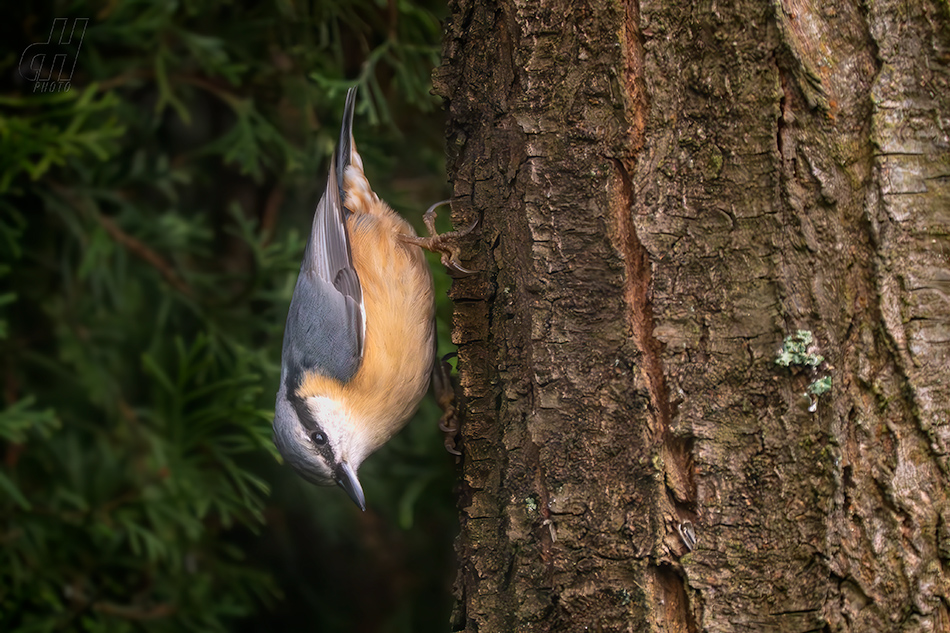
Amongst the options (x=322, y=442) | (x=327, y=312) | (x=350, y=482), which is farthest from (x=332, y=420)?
(x=327, y=312)

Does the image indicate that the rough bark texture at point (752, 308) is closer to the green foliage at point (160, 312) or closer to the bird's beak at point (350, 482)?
the bird's beak at point (350, 482)

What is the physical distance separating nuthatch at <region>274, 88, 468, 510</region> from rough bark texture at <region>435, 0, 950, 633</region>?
922mm

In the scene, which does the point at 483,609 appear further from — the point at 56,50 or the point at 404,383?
the point at 56,50

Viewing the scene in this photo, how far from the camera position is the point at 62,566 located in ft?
7.84

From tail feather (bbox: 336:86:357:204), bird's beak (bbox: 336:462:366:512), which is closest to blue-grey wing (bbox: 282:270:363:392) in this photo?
bird's beak (bbox: 336:462:366:512)

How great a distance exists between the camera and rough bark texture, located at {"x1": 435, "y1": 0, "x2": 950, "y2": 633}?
1.21m

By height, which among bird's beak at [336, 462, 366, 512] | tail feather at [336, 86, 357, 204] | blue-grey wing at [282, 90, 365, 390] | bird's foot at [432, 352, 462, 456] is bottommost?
bird's beak at [336, 462, 366, 512]

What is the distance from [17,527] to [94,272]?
2.71 feet

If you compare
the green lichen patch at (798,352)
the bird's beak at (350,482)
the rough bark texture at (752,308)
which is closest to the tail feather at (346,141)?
the bird's beak at (350,482)

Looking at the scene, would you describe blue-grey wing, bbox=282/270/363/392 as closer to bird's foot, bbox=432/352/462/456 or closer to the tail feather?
bird's foot, bbox=432/352/462/456

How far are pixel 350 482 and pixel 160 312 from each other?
92cm

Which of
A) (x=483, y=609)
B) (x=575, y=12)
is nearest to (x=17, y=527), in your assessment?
(x=483, y=609)

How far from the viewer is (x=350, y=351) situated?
2250mm

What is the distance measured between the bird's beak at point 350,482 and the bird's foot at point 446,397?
11.9 inches
